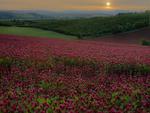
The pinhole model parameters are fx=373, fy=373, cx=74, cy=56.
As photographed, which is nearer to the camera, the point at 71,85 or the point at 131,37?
the point at 71,85

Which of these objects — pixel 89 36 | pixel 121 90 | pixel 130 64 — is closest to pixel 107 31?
pixel 89 36

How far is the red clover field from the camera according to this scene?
5004 mm

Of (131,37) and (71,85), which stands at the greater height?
(71,85)

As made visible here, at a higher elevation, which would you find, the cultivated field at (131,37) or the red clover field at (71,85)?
the red clover field at (71,85)

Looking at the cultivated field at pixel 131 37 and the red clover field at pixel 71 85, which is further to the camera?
the cultivated field at pixel 131 37

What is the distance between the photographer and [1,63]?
882 cm

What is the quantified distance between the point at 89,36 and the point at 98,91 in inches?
1789

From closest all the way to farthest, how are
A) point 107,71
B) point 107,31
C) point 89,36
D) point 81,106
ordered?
point 81,106
point 107,71
point 89,36
point 107,31

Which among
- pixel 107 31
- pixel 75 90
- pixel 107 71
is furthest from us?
pixel 107 31

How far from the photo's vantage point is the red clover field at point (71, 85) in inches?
197

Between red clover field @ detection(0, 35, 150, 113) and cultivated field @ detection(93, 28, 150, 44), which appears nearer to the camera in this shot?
red clover field @ detection(0, 35, 150, 113)

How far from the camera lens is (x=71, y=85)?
6.39m

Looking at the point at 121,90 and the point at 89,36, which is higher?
the point at 121,90

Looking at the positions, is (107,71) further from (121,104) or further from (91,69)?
(121,104)
